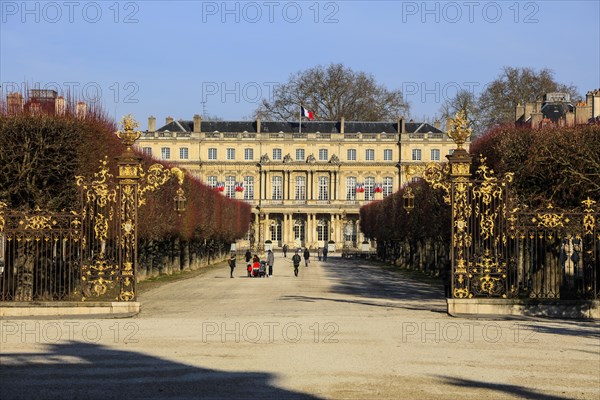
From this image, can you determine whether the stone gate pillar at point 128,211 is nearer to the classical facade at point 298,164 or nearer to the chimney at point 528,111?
the chimney at point 528,111

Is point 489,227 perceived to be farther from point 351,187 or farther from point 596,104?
point 351,187

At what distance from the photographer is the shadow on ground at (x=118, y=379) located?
10617mm

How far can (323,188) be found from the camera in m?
109

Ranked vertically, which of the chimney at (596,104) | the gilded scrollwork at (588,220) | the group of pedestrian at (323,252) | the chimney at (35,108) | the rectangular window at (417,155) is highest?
the rectangular window at (417,155)

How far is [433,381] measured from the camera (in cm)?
1170

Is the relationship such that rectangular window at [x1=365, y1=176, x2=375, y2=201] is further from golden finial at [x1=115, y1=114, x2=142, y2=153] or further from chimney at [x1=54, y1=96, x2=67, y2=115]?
golden finial at [x1=115, y1=114, x2=142, y2=153]

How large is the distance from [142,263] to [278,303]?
1533 cm

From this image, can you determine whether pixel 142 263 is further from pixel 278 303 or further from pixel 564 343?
pixel 564 343

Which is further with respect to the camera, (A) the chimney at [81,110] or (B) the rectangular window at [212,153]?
(B) the rectangular window at [212,153]

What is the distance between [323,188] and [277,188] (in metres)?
5.11

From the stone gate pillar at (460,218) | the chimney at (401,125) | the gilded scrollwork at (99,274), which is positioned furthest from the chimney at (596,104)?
the chimney at (401,125)

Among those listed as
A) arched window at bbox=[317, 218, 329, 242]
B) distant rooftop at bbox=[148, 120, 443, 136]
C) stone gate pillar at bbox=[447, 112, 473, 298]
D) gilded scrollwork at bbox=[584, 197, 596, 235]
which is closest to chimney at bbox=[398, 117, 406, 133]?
distant rooftop at bbox=[148, 120, 443, 136]

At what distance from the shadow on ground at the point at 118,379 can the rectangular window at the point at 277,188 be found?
311 ft

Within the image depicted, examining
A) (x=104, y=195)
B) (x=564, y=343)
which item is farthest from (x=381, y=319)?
(x=104, y=195)
